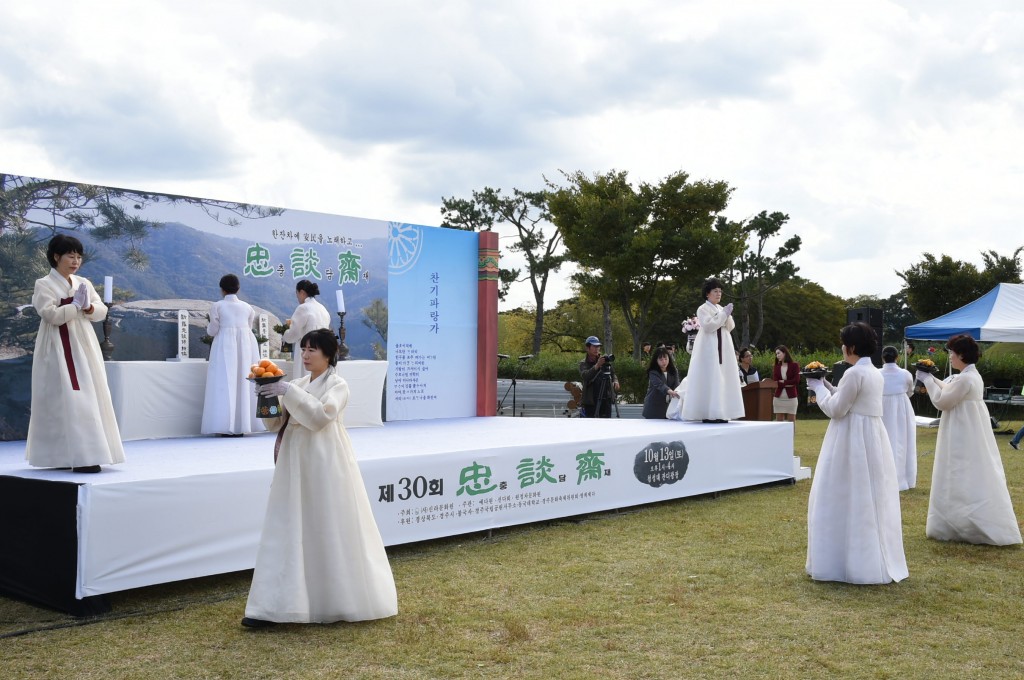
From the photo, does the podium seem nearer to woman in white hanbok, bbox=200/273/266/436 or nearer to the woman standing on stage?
woman in white hanbok, bbox=200/273/266/436

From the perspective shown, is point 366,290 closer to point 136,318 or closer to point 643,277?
point 136,318

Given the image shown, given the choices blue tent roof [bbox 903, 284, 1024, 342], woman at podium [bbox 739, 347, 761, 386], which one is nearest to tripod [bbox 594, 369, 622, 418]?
woman at podium [bbox 739, 347, 761, 386]

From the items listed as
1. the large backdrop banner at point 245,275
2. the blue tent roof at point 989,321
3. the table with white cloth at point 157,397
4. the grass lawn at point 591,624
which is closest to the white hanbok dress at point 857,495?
the grass lawn at point 591,624

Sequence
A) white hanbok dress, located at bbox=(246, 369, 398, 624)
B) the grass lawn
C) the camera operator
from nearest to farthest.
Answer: the grass lawn
white hanbok dress, located at bbox=(246, 369, 398, 624)
the camera operator

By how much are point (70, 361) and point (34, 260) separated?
3709 millimetres

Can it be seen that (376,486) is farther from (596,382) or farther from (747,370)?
(747,370)

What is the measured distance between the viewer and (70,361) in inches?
194

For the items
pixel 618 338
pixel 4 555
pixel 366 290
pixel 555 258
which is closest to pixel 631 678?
pixel 4 555

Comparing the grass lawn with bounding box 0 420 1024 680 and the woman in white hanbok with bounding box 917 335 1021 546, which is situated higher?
the woman in white hanbok with bounding box 917 335 1021 546

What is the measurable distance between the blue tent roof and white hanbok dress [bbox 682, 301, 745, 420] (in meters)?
9.18

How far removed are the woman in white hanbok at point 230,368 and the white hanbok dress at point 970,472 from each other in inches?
218

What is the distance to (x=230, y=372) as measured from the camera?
8.24 meters

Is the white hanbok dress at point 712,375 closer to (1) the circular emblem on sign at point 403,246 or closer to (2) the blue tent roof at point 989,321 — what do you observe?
(1) the circular emblem on sign at point 403,246

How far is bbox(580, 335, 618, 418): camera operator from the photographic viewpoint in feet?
34.3
